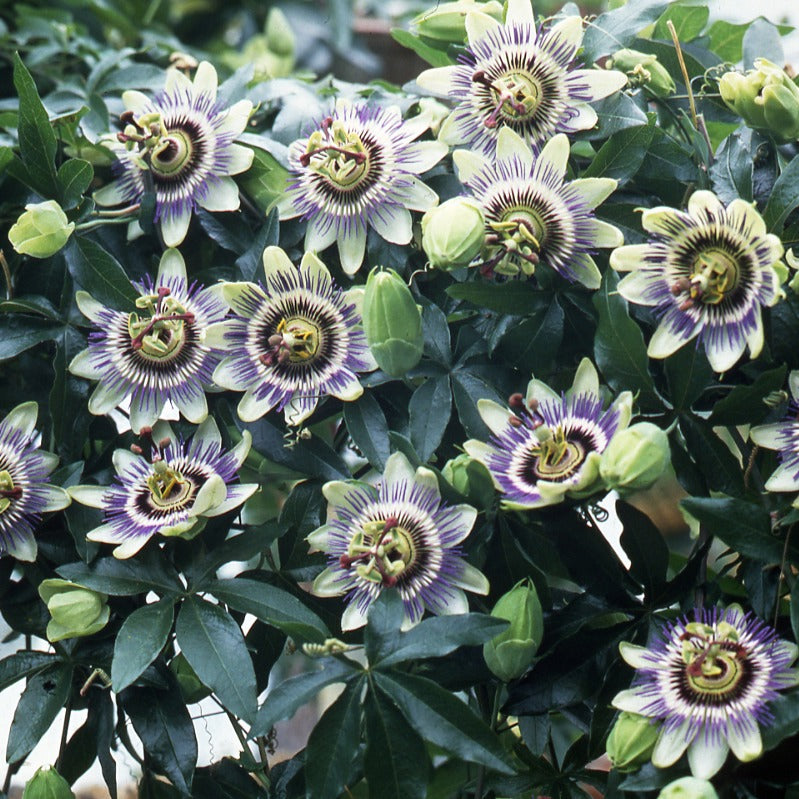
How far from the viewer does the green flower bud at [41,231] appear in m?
0.98

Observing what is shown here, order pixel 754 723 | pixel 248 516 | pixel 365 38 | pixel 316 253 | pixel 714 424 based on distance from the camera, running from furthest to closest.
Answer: pixel 365 38 → pixel 248 516 → pixel 316 253 → pixel 714 424 → pixel 754 723

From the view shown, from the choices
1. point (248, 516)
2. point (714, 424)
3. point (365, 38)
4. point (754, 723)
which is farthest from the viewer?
point (365, 38)

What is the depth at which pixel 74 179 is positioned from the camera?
102 cm

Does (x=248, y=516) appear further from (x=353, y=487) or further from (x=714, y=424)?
(x=714, y=424)

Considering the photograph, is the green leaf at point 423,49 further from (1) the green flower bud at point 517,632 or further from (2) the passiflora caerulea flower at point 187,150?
(1) the green flower bud at point 517,632

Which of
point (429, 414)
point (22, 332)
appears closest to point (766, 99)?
point (429, 414)

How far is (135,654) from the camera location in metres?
0.86

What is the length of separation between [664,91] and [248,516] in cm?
68

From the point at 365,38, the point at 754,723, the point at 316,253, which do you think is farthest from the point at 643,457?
the point at 365,38

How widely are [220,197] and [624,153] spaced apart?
1.25 ft

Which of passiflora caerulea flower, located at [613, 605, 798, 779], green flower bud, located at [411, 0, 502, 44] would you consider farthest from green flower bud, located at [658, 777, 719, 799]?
green flower bud, located at [411, 0, 502, 44]

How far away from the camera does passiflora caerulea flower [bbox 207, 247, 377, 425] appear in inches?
36.9

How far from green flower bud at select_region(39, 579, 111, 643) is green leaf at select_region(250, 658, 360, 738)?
0.20 meters

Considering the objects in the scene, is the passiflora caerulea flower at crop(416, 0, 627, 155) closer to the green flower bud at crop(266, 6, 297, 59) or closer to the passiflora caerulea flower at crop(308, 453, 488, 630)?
the passiflora caerulea flower at crop(308, 453, 488, 630)
